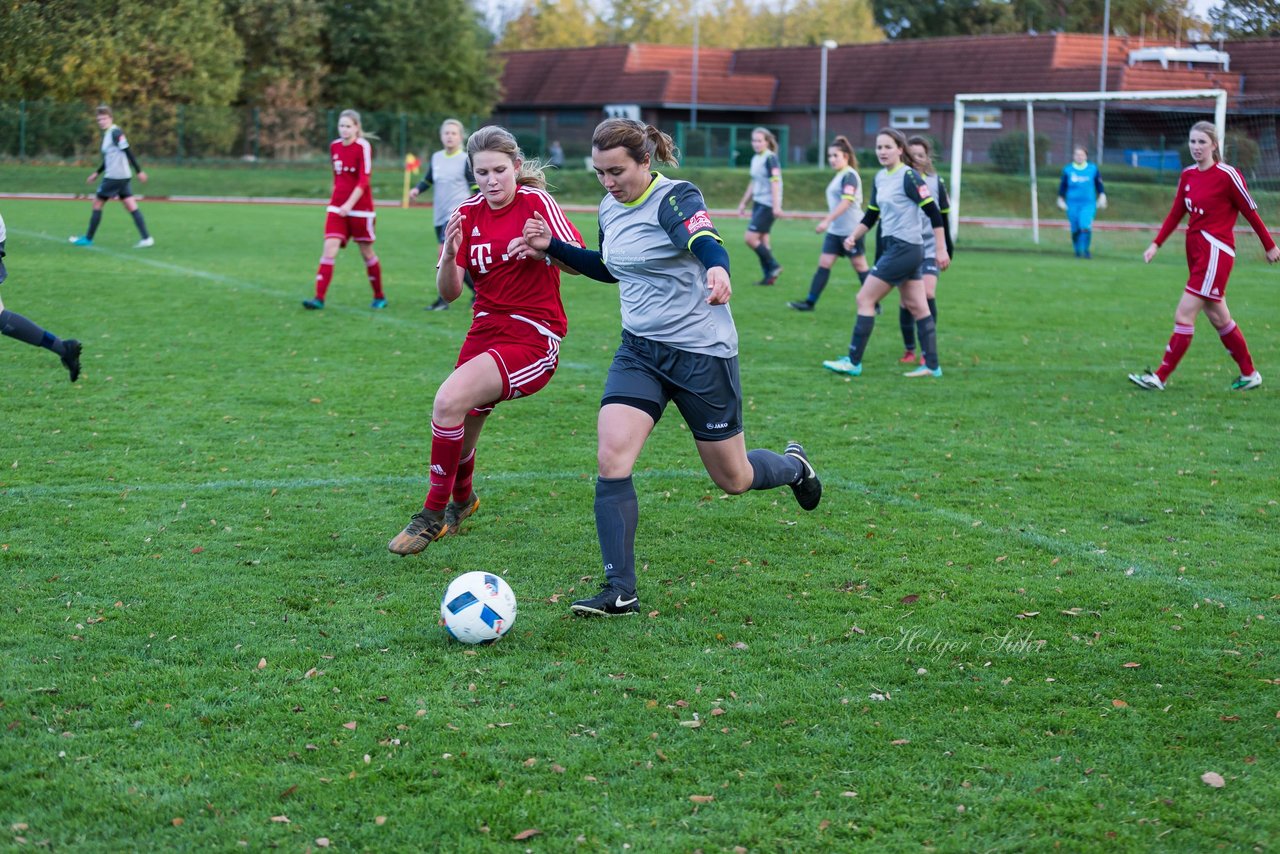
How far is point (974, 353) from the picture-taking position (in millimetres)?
11859

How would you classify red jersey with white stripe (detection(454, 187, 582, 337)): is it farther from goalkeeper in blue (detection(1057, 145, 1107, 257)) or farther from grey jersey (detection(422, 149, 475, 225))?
goalkeeper in blue (detection(1057, 145, 1107, 257))

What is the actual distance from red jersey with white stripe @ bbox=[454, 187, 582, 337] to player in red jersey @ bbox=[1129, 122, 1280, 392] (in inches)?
235

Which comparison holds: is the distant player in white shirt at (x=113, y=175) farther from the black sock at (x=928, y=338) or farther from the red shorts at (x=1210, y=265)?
the red shorts at (x=1210, y=265)

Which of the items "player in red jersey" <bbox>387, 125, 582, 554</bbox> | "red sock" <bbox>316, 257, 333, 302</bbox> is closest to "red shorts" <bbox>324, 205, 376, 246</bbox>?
"red sock" <bbox>316, 257, 333, 302</bbox>

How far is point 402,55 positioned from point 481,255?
158 ft

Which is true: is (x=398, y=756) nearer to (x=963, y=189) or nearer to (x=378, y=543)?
(x=378, y=543)

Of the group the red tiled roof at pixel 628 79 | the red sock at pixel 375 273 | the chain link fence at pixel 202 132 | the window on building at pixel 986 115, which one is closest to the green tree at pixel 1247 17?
the window on building at pixel 986 115

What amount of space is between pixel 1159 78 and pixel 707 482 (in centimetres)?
4350

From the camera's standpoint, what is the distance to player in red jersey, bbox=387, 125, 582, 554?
5582 millimetres

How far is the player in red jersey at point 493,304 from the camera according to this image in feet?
18.3

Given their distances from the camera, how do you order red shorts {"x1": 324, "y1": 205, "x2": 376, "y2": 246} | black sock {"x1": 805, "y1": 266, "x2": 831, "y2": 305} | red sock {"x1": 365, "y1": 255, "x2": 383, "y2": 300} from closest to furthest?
red shorts {"x1": 324, "y1": 205, "x2": 376, "y2": 246}
red sock {"x1": 365, "y1": 255, "x2": 383, "y2": 300}
black sock {"x1": 805, "y1": 266, "x2": 831, "y2": 305}

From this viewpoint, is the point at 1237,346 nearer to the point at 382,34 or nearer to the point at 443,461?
the point at 443,461

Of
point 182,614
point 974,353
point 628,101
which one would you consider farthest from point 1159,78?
point 182,614

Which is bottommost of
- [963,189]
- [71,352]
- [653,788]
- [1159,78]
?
[653,788]
